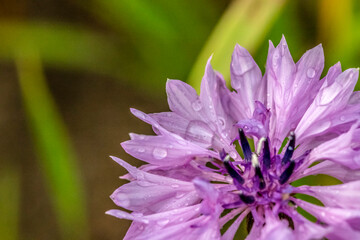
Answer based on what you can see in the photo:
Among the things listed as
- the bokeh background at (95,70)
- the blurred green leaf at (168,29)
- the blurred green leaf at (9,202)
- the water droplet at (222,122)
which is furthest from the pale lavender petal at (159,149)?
the blurred green leaf at (9,202)

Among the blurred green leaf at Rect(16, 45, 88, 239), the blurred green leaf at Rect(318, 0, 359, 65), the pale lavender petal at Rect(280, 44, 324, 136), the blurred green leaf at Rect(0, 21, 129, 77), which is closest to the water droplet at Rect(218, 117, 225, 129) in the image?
the pale lavender petal at Rect(280, 44, 324, 136)

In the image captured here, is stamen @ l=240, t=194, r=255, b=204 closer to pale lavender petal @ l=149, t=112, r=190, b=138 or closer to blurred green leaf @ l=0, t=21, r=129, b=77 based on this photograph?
pale lavender petal @ l=149, t=112, r=190, b=138

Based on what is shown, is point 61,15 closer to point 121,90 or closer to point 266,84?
point 121,90

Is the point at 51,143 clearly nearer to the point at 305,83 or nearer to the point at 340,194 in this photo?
the point at 305,83

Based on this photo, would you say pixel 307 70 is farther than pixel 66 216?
No

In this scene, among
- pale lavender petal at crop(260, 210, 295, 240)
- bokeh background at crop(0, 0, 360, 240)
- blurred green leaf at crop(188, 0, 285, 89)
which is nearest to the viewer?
pale lavender petal at crop(260, 210, 295, 240)

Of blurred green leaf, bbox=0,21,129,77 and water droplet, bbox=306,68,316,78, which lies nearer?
→ water droplet, bbox=306,68,316,78

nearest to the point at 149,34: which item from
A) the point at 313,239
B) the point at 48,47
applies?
the point at 48,47

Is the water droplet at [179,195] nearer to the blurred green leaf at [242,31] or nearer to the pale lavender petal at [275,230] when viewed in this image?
the pale lavender petal at [275,230]

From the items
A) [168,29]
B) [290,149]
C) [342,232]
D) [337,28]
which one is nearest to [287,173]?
[290,149]
